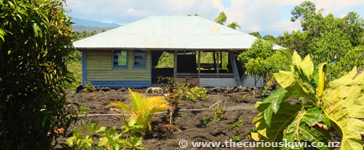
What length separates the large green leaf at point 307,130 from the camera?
157cm

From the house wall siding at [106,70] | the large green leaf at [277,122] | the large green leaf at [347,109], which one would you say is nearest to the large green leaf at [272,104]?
the large green leaf at [277,122]

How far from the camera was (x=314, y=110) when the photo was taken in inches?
63.3

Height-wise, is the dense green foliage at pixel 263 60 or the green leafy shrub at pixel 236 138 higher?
the dense green foliage at pixel 263 60

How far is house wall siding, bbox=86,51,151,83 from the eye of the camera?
600 inches

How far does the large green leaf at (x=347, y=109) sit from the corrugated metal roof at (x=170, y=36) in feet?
42.7

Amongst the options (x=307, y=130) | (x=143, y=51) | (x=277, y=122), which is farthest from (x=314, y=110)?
(x=143, y=51)

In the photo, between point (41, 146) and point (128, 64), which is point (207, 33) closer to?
point (128, 64)

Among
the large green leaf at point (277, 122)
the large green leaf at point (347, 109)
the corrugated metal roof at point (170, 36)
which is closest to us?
the large green leaf at point (347, 109)

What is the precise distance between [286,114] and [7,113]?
2.71m

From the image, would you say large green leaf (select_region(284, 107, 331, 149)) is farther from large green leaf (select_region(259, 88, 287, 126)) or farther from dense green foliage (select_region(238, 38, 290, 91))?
dense green foliage (select_region(238, 38, 290, 91))

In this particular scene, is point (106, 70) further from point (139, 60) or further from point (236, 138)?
point (236, 138)

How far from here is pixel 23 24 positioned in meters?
2.73

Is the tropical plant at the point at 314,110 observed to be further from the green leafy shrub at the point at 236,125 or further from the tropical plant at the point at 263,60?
the tropical plant at the point at 263,60

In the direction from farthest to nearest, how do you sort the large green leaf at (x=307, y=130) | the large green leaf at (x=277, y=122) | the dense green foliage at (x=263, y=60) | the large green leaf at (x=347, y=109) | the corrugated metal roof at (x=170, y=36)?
the corrugated metal roof at (x=170, y=36)
the dense green foliage at (x=263, y=60)
the large green leaf at (x=277, y=122)
the large green leaf at (x=307, y=130)
the large green leaf at (x=347, y=109)
